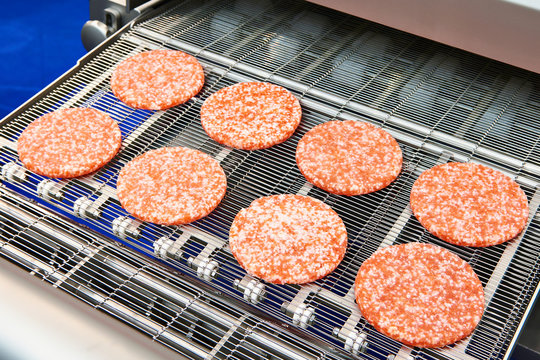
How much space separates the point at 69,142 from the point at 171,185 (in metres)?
0.36

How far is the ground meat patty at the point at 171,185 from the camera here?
148 cm

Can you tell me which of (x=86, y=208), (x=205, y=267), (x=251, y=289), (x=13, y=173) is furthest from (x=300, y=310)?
(x=13, y=173)

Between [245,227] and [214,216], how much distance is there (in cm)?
13

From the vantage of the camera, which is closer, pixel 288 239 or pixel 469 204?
pixel 288 239

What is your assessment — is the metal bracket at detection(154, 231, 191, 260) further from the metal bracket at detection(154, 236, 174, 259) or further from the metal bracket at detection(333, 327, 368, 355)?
the metal bracket at detection(333, 327, 368, 355)

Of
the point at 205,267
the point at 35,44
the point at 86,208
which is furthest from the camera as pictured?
the point at 35,44

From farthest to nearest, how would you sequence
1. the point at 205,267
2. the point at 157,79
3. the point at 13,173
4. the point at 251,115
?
the point at 157,79
the point at 251,115
the point at 13,173
the point at 205,267

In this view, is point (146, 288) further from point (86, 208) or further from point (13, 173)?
point (13, 173)

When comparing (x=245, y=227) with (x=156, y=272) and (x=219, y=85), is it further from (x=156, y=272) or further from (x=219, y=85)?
(x=219, y=85)

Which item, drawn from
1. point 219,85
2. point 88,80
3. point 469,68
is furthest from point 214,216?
point 469,68

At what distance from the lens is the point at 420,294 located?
4.29 feet

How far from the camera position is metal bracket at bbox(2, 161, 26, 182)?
160 centimetres

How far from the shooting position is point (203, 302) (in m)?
1.33

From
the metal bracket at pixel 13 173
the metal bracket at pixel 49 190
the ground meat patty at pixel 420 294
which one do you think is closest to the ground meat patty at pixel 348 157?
the ground meat patty at pixel 420 294
